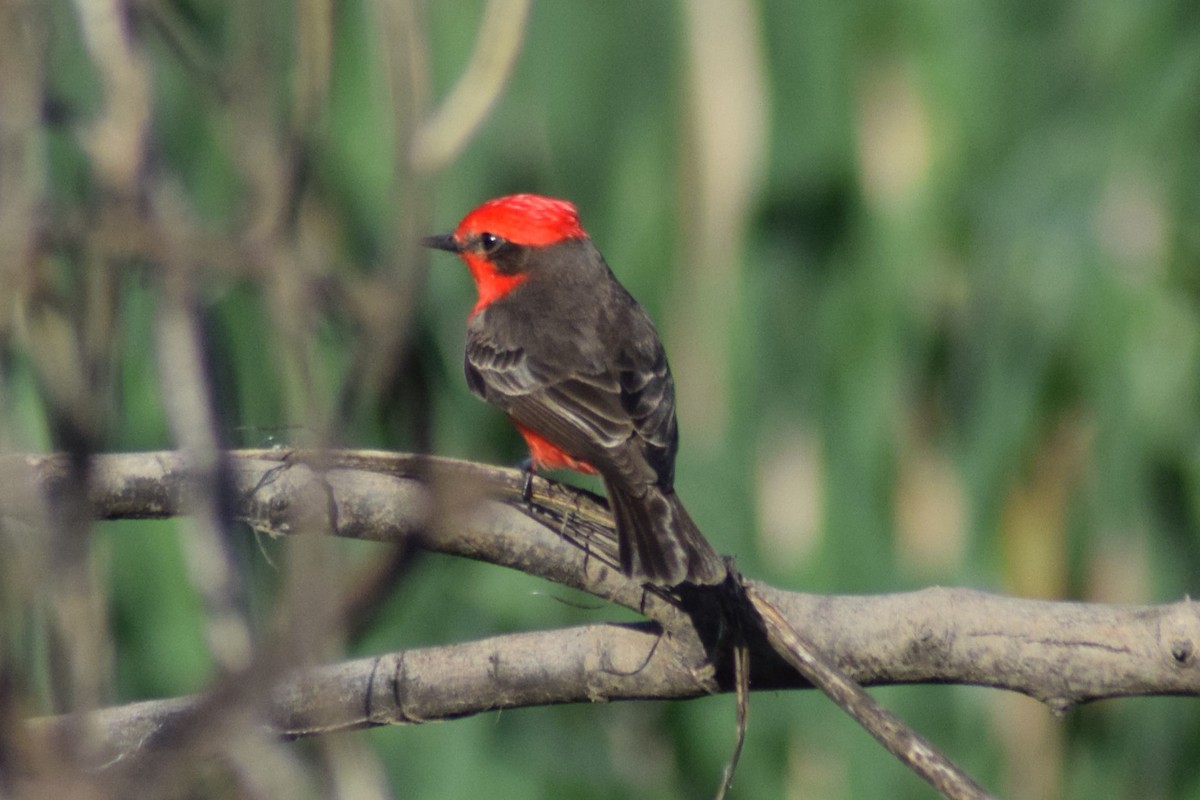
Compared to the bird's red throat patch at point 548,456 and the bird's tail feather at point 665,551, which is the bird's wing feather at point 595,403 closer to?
the bird's red throat patch at point 548,456

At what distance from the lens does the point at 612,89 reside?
446 cm

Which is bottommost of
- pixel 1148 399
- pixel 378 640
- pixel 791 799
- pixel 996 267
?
pixel 791 799

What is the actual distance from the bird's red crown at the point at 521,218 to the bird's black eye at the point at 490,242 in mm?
16

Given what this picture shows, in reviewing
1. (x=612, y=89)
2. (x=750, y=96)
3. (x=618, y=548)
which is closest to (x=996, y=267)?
(x=750, y=96)

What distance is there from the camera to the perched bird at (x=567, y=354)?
146 inches

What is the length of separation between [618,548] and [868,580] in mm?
1594

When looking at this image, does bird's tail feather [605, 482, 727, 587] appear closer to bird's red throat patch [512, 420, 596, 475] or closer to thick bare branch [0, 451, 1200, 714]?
thick bare branch [0, 451, 1200, 714]

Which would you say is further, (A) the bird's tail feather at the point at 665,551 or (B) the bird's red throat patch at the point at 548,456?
(B) the bird's red throat patch at the point at 548,456

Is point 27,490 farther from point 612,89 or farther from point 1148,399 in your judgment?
point 1148,399

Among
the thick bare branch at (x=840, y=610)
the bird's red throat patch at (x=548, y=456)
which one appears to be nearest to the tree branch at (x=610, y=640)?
the thick bare branch at (x=840, y=610)

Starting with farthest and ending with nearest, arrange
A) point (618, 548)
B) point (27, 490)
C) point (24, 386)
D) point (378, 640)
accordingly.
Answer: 1. point (378, 640)
2. point (24, 386)
3. point (618, 548)
4. point (27, 490)

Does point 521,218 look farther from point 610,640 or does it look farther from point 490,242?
point 610,640

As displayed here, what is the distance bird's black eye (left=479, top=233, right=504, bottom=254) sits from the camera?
4.39m

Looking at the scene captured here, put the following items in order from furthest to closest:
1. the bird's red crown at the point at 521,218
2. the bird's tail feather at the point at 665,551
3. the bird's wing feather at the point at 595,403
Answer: the bird's red crown at the point at 521,218
the bird's wing feather at the point at 595,403
the bird's tail feather at the point at 665,551
